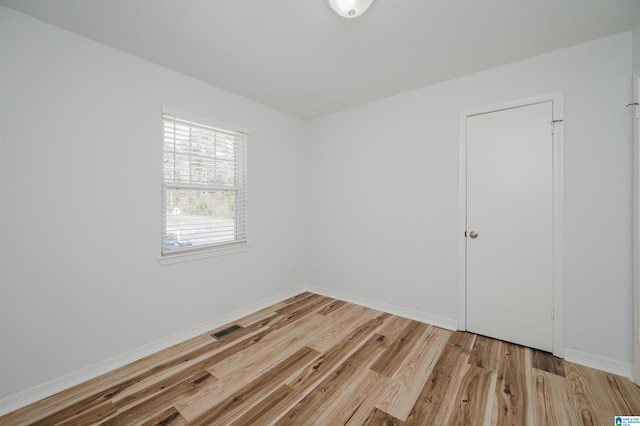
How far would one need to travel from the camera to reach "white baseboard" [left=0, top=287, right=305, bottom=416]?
1.70m

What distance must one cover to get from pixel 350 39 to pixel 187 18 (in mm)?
1205

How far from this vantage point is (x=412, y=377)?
1975mm

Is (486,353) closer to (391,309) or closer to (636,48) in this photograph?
(391,309)

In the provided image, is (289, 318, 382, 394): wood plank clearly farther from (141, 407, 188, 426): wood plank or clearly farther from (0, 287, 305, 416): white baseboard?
(0, 287, 305, 416): white baseboard

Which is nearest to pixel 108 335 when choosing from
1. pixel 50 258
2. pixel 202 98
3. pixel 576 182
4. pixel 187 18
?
pixel 50 258

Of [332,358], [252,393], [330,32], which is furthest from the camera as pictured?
[332,358]

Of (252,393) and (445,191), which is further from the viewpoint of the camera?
(445,191)

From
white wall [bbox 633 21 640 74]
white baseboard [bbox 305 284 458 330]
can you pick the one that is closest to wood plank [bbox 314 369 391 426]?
white baseboard [bbox 305 284 458 330]

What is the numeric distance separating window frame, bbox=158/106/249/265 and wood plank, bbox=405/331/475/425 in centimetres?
229

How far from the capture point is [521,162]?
237 cm

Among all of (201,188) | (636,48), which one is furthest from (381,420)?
(636,48)

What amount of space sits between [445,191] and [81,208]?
3.31 m

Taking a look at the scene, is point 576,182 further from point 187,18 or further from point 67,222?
point 67,222

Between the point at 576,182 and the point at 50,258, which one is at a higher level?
the point at 576,182
